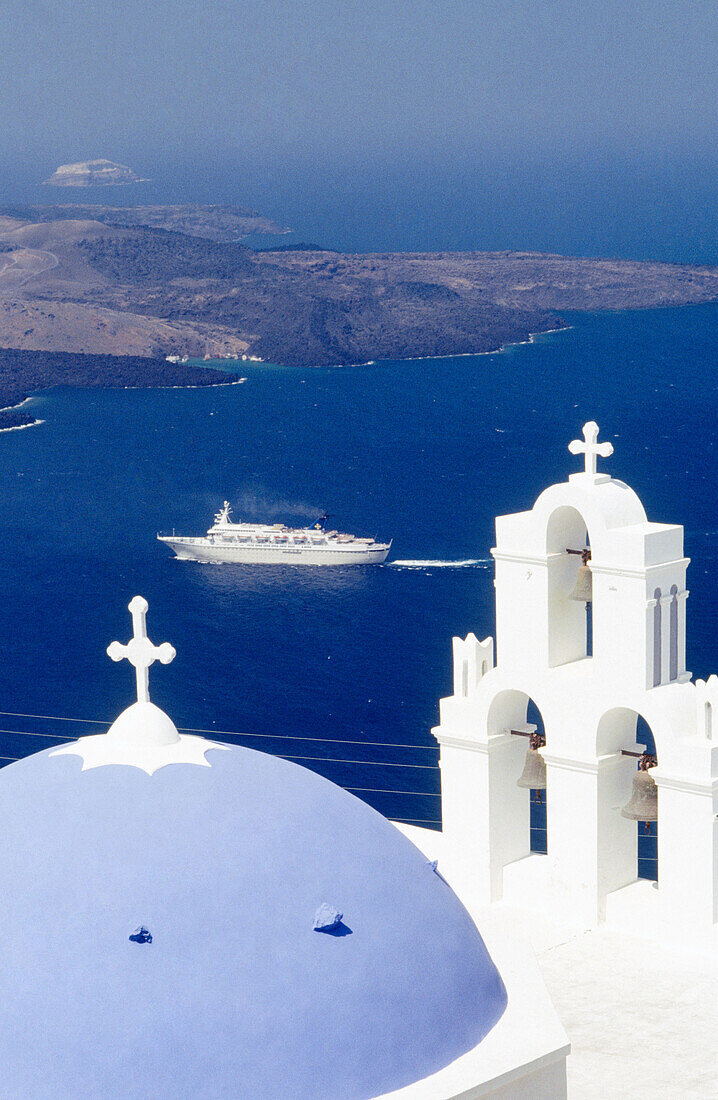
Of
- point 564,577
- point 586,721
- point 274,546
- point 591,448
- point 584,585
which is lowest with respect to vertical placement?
point 586,721

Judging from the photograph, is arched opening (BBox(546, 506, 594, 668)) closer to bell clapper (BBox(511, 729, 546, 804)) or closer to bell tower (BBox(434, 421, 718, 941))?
bell tower (BBox(434, 421, 718, 941))

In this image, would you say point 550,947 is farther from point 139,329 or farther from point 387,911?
point 139,329

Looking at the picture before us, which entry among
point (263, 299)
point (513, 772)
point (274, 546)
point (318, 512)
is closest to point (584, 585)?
point (513, 772)

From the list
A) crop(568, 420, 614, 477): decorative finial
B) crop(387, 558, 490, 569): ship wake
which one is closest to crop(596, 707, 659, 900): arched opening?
crop(568, 420, 614, 477): decorative finial

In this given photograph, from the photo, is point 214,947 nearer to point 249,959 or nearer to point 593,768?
point 249,959

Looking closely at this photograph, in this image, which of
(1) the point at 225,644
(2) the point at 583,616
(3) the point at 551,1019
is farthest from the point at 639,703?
(1) the point at 225,644

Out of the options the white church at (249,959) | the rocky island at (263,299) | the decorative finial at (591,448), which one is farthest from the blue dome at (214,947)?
the rocky island at (263,299)

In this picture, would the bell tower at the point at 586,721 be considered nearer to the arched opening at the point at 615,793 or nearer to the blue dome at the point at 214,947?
the arched opening at the point at 615,793
